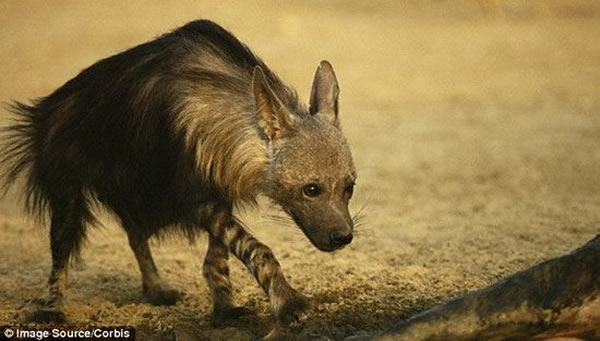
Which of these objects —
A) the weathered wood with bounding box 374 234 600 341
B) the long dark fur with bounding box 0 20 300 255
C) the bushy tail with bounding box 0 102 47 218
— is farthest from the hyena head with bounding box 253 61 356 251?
the bushy tail with bounding box 0 102 47 218

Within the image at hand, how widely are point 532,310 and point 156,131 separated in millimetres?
1973

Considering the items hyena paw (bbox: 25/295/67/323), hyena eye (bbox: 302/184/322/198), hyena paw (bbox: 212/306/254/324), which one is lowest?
hyena paw (bbox: 212/306/254/324)

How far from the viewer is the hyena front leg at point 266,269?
419cm

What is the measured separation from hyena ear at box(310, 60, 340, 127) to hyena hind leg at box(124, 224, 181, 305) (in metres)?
1.25

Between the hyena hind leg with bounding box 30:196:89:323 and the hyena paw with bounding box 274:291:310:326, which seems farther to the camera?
the hyena hind leg with bounding box 30:196:89:323

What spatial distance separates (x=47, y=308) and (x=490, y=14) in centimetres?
1307

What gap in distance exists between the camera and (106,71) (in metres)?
4.98

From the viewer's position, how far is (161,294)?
5.41m

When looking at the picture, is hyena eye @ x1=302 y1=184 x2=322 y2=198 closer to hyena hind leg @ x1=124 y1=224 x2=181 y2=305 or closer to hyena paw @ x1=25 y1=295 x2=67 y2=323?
hyena hind leg @ x1=124 y1=224 x2=181 y2=305

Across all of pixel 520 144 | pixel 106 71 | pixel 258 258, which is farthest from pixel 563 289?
pixel 520 144

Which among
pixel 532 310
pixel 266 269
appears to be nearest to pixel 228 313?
pixel 266 269

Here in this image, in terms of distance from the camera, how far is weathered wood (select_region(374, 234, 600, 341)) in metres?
3.60

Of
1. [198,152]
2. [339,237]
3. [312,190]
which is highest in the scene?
[198,152]

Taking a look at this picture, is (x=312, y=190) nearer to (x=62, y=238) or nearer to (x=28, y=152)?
Result: (x=62, y=238)
